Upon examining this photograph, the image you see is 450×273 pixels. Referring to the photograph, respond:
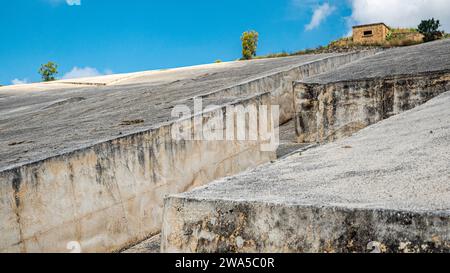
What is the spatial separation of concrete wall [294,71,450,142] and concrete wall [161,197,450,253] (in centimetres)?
390

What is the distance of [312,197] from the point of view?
1827 mm

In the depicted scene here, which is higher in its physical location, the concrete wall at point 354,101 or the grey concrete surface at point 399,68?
the grey concrete surface at point 399,68

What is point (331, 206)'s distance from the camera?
5.39 feet

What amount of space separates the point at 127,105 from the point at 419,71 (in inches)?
136

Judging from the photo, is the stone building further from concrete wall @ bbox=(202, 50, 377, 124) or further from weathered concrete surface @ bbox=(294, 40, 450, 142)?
weathered concrete surface @ bbox=(294, 40, 450, 142)

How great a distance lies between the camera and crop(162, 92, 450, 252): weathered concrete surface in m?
1.50

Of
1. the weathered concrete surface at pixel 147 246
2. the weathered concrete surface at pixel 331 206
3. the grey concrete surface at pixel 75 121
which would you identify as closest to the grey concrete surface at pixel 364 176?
the weathered concrete surface at pixel 331 206

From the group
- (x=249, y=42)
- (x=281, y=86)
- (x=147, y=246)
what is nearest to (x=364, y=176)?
(x=147, y=246)

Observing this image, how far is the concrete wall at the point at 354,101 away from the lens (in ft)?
17.2

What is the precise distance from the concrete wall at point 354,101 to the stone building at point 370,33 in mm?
13396

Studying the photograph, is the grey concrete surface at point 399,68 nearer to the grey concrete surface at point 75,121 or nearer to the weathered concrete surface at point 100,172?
→ the weathered concrete surface at point 100,172

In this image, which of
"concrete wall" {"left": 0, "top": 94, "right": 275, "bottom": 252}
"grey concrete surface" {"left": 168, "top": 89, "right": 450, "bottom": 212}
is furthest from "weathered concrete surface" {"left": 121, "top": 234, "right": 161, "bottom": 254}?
"grey concrete surface" {"left": 168, "top": 89, "right": 450, "bottom": 212}

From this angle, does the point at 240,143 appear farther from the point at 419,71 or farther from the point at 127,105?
the point at 419,71

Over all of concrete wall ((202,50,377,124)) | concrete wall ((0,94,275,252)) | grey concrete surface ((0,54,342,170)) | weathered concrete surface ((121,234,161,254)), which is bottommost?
weathered concrete surface ((121,234,161,254))
